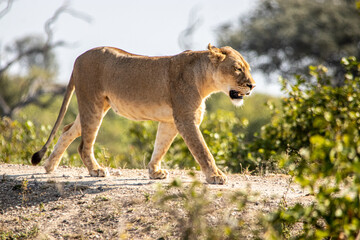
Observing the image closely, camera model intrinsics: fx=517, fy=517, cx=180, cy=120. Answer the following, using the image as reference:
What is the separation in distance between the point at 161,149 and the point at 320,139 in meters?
3.57

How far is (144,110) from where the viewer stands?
592 centimetres

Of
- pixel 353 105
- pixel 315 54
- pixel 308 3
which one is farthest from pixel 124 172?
pixel 308 3

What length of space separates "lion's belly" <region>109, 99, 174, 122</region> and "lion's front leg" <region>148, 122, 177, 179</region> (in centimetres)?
26

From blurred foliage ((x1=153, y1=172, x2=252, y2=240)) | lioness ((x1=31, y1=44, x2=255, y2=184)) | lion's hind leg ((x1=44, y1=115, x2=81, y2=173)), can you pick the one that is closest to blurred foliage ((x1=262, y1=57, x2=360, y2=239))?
blurred foliage ((x1=153, y1=172, x2=252, y2=240))

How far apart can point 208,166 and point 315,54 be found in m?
18.1

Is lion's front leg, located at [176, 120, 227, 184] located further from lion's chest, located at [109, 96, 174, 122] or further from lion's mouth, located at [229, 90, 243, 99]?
lion's mouth, located at [229, 90, 243, 99]

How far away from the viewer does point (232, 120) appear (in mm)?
10453

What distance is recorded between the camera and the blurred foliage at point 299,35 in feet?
70.8

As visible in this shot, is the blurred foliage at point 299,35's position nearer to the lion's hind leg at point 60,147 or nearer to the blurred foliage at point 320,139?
the blurred foliage at point 320,139

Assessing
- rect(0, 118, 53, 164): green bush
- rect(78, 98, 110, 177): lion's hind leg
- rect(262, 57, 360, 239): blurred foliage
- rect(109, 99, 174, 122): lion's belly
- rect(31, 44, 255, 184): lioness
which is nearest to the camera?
rect(262, 57, 360, 239): blurred foliage

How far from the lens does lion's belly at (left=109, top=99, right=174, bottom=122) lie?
584cm

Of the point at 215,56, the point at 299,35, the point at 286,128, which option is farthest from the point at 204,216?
the point at 299,35

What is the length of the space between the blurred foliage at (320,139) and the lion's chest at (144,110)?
141cm

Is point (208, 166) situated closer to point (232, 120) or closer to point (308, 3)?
point (232, 120)
